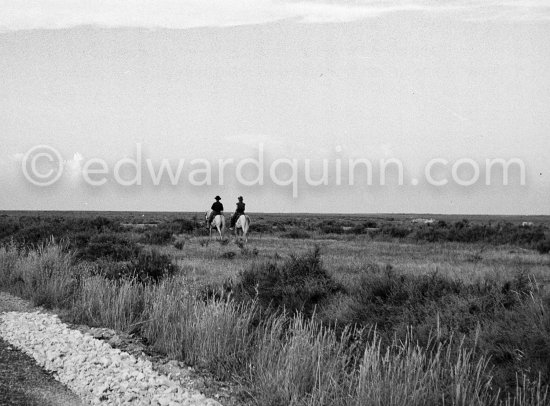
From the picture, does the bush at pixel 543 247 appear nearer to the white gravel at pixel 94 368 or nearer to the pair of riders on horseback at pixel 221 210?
the pair of riders on horseback at pixel 221 210

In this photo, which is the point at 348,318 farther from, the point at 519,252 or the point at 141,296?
the point at 519,252

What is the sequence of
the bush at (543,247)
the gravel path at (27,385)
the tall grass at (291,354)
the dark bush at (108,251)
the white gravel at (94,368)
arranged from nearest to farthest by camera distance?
1. the tall grass at (291,354)
2. the white gravel at (94,368)
3. the gravel path at (27,385)
4. the dark bush at (108,251)
5. the bush at (543,247)

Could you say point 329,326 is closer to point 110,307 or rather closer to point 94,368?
point 94,368

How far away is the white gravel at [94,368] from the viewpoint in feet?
21.9

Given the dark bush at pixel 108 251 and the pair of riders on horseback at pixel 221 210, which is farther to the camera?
the pair of riders on horseback at pixel 221 210

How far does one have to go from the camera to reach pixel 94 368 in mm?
7699

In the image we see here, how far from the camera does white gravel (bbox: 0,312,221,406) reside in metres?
6.69

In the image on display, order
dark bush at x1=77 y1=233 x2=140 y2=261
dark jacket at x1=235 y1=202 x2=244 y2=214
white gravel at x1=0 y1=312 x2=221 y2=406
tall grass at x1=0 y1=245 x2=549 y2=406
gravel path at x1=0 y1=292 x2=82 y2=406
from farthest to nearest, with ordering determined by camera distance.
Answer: dark jacket at x1=235 y1=202 x2=244 y2=214 → dark bush at x1=77 y1=233 x2=140 y2=261 → gravel path at x1=0 y1=292 x2=82 y2=406 → white gravel at x1=0 y1=312 x2=221 y2=406 → tall grass at x1=0 y1=245 x2=549 y2=406

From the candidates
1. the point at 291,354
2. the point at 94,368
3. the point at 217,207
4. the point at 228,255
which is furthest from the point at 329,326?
the point at 217,207

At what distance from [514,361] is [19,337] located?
22.7 feet

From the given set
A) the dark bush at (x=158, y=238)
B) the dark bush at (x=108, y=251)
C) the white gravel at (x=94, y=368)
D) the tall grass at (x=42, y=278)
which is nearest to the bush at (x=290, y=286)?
the tall grass at (x=42, y=278)

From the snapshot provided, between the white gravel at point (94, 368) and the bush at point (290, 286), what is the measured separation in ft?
11.8

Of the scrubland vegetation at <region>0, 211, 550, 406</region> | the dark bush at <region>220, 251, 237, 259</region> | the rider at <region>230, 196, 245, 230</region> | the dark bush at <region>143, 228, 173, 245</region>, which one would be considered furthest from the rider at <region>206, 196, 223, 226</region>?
the scrubland vegetation at <region>0, 211, 550, 406</region>

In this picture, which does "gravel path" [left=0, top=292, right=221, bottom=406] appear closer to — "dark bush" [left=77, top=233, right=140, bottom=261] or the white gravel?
the white gravel
